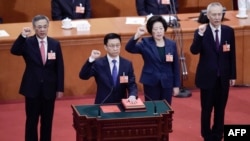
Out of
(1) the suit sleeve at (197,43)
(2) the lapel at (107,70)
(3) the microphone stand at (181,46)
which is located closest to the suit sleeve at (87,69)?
(2) the lapel at (107,70)

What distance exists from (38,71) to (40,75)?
45mm

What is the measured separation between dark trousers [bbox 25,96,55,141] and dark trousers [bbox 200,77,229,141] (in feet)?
5.30

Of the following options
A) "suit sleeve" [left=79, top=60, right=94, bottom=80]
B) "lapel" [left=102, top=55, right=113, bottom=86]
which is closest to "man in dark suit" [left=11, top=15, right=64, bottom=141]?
"suit sleeve" [left=79, top=60, right=94, bottom=80]

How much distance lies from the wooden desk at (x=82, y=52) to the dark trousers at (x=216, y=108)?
2032 millimetres

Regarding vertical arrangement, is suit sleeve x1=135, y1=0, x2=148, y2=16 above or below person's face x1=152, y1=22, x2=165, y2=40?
above

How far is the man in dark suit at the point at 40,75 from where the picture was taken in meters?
6.52

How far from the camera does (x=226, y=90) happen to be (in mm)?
6922

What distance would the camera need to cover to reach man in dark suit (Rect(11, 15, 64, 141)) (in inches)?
257

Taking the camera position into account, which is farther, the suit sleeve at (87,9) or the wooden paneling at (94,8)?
the wooden paneling at (94,8)

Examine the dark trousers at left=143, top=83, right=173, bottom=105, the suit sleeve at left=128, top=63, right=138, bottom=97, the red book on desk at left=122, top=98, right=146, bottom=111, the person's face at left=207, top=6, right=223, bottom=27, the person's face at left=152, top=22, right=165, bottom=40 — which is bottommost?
the dark trousers at left=143, top=83, right=173, bottom=105

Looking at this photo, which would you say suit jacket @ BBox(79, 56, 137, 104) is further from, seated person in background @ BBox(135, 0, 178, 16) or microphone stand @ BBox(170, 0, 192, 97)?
seated person in background @ BBox(135, 0, 178, 16)

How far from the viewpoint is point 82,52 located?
870 centimetres

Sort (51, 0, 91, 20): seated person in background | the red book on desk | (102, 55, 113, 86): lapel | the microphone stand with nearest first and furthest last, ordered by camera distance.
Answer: the red book on desk
(102, 55, 113, 86): lapel
the microphone stand
(51, 0, 91, 20): seated person in background

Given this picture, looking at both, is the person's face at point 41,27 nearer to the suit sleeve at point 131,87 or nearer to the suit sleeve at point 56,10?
the suit sleeve at point 131,87
